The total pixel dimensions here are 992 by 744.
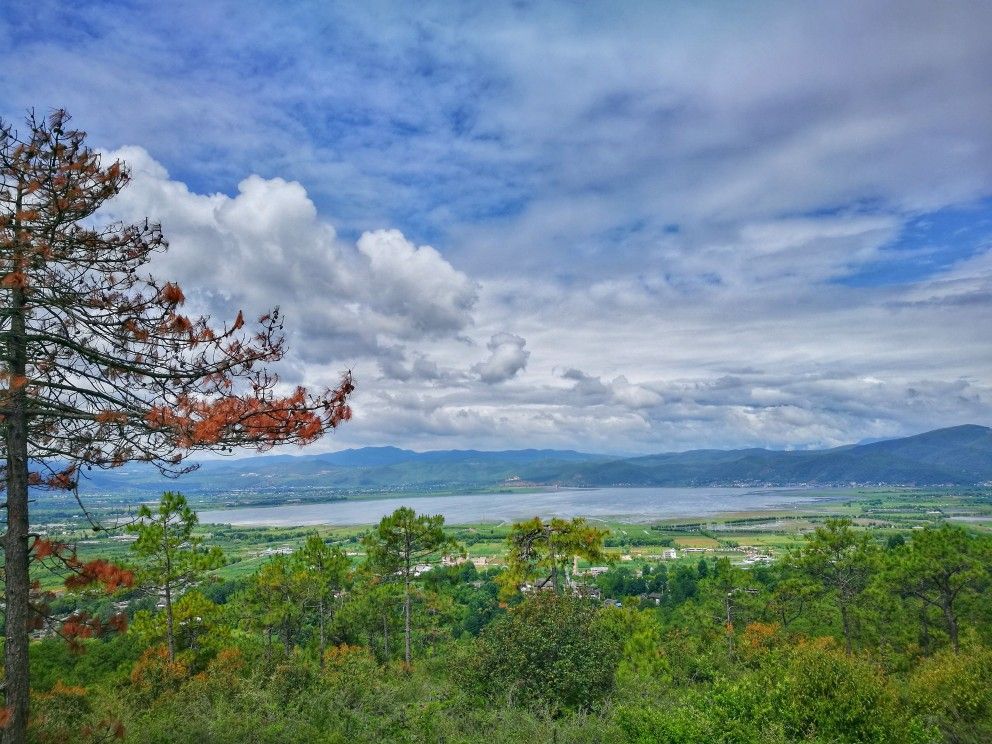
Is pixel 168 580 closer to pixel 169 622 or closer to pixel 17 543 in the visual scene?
pixel 169 622

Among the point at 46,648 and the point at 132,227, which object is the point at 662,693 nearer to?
the point at 132,227

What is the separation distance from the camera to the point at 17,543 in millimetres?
5492

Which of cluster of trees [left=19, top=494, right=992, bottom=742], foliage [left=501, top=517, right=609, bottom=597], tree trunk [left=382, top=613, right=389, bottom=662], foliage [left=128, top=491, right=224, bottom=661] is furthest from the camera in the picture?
tree trunk [left=382, top=613, right=389, bottom=662]

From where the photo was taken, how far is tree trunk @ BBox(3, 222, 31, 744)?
5422 mm

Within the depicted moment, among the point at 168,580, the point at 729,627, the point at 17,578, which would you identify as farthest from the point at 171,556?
the point at 729,627

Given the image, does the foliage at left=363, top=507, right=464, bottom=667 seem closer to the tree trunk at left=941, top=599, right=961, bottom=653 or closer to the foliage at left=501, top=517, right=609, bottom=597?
the foliage at left=501, top=517, right=609, bottom=597

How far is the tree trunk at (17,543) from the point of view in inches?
213

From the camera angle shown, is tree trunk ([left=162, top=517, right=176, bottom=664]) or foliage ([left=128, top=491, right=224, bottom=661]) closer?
foliage ([left=128, top=491, right=224, bottom=661])

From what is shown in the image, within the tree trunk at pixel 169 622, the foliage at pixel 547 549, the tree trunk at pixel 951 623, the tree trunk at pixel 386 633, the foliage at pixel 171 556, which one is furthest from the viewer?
the tree trunk at pixel 386 633

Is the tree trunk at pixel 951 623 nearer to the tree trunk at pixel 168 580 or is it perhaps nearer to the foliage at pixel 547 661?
the foliage at pixel 547 661

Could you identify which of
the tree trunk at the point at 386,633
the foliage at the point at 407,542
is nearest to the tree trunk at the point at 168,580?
the foliage at the point at 407,542

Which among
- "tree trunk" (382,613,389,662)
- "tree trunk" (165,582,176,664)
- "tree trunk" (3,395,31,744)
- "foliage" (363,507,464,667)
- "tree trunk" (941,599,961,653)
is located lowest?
"tree trunk" (382,613,389,662)

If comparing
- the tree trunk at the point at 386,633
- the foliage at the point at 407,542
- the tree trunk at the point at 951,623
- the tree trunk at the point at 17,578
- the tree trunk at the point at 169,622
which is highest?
the tree trunk at the point at 17,578

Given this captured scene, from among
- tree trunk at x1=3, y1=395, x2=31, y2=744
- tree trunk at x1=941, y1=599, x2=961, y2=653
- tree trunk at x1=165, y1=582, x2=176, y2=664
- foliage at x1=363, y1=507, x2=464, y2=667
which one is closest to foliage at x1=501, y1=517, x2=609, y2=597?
foliage at x1=363, y1=507, x2=464, y2=667
